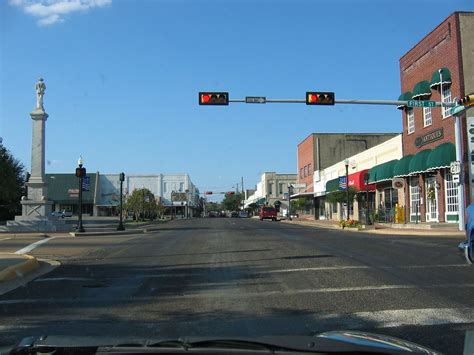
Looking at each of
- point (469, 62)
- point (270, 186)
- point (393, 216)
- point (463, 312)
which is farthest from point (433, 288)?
point (270, 186)

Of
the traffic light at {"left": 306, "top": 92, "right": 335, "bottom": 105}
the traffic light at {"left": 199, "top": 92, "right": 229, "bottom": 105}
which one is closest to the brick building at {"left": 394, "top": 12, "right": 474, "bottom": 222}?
the traffic light at {"left": 306, "top": 92, "right": 335, "bottom": 105}

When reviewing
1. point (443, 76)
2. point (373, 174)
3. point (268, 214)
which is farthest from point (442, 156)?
point (268, 214)

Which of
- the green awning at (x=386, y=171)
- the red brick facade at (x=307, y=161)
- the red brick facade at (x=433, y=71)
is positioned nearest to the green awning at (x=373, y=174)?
the green awning at (x=386, y=171)

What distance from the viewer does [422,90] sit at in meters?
33.1

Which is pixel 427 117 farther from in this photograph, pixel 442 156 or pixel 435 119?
pixel 442 156

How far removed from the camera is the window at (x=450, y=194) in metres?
29.5

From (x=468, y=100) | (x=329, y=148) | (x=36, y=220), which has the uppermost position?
(x=329, y=148)

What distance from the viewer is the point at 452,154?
95.6ft

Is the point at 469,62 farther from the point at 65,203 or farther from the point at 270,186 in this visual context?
the point at 270,186

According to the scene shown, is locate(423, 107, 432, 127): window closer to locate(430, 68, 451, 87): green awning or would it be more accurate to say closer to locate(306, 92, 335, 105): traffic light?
locate(430, 68, 451, 87): green awning

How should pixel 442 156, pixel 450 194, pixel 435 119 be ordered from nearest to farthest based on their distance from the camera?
pixel 442 156
pixel 450 194
pixel 435 119

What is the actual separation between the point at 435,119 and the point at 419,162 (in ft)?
9.05

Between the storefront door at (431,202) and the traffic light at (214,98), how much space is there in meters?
15.5

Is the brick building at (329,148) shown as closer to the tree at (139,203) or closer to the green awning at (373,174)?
the tree at (139,203)
